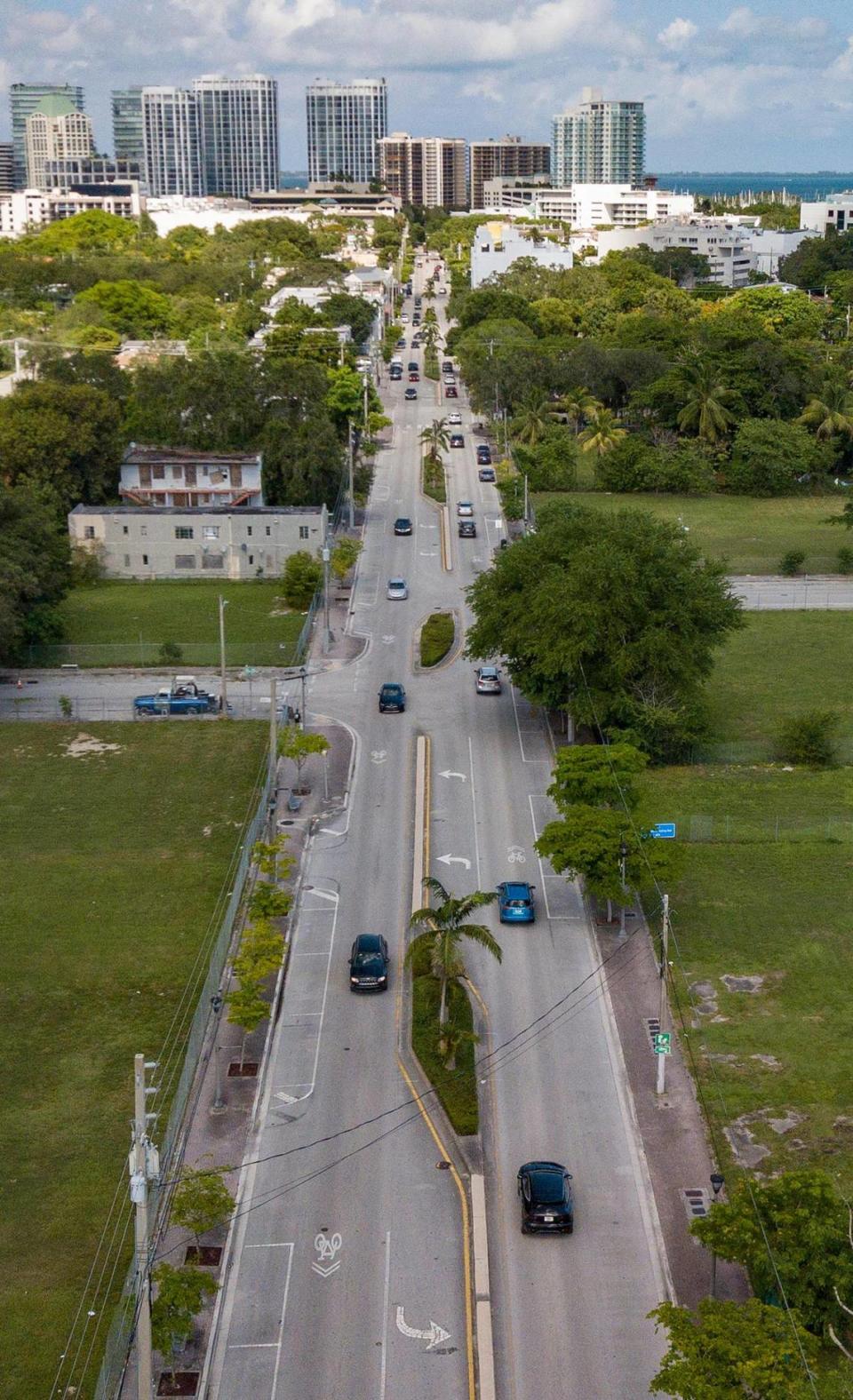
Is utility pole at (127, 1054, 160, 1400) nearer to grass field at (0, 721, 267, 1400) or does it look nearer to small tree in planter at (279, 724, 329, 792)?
grass field at (0, 721, 267, 1400)

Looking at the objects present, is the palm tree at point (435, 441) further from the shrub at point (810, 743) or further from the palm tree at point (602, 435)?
the shrub at point (810, 743)

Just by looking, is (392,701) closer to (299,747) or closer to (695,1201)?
(299,747)

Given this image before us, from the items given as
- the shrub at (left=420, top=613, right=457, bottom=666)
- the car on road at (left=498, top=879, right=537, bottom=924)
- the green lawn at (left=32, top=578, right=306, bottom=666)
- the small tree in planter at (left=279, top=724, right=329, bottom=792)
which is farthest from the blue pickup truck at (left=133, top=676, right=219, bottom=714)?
the car on road at (left=498, top=879, right=537, bottom=924)

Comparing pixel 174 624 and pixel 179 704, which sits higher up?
pixel 174 624

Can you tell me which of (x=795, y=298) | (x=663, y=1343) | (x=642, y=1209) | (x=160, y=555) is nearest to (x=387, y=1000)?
(x=642, y=1209)

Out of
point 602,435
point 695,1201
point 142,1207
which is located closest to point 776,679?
point 695,1201

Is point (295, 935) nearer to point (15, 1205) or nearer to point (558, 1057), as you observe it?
point (558, 1057)

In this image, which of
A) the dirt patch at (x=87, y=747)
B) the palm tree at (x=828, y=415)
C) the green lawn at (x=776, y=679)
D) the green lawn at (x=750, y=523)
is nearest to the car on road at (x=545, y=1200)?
the green lawn at (x=776, y=679)
